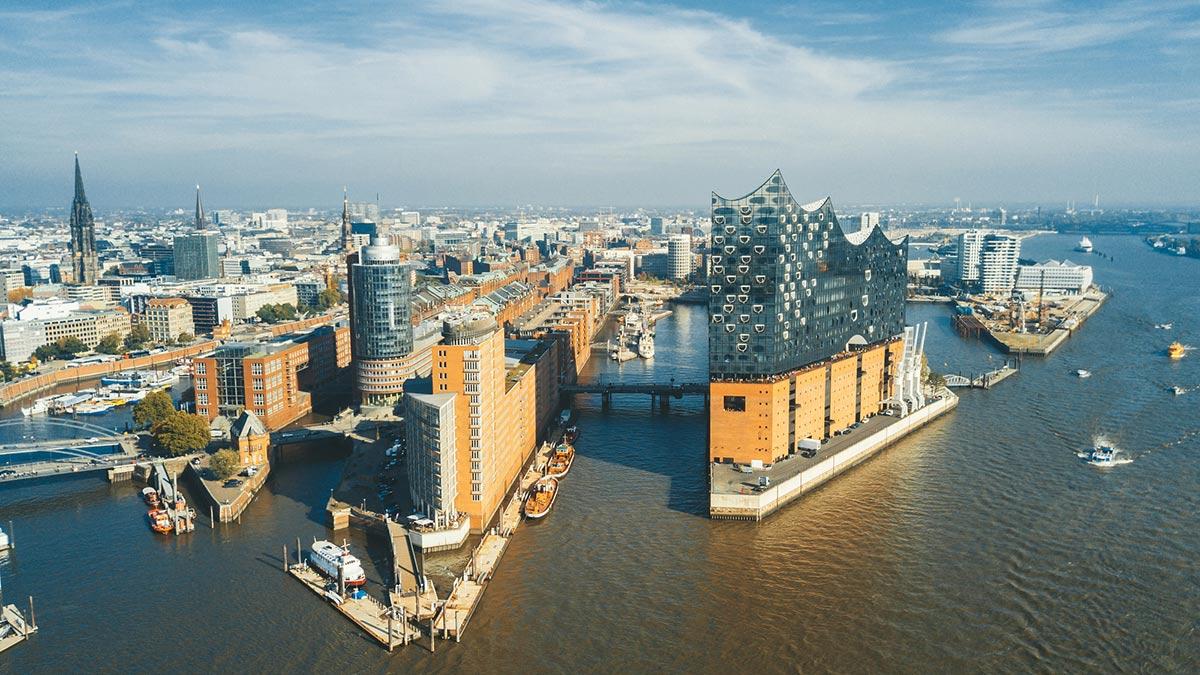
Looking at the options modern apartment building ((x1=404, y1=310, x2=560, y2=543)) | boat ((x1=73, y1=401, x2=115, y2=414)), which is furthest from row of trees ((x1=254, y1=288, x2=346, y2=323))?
modern apartment building ((x1=404, y1=310, x2=560, y2=543))

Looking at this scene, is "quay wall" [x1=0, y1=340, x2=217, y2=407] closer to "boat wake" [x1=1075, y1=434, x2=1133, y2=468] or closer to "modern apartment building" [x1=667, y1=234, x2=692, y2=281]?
"boat wake" [x1=1075, y1=434, x2=1133, y2=468]

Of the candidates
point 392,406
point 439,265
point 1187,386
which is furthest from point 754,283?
point 439,265

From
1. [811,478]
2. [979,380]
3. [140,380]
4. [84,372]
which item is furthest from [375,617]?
[84,372]

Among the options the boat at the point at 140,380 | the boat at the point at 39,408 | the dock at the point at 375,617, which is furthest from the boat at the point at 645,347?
the dock at the point at 375,617

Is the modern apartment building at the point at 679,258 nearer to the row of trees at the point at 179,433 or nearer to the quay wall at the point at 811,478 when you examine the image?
the quay wall at the point at 811,478

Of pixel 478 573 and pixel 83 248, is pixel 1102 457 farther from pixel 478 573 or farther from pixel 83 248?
pixel 83 248

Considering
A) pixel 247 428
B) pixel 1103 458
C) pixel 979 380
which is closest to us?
pixel 1103 458

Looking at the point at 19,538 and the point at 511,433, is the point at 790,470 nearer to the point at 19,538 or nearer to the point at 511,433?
the point at 511,433
